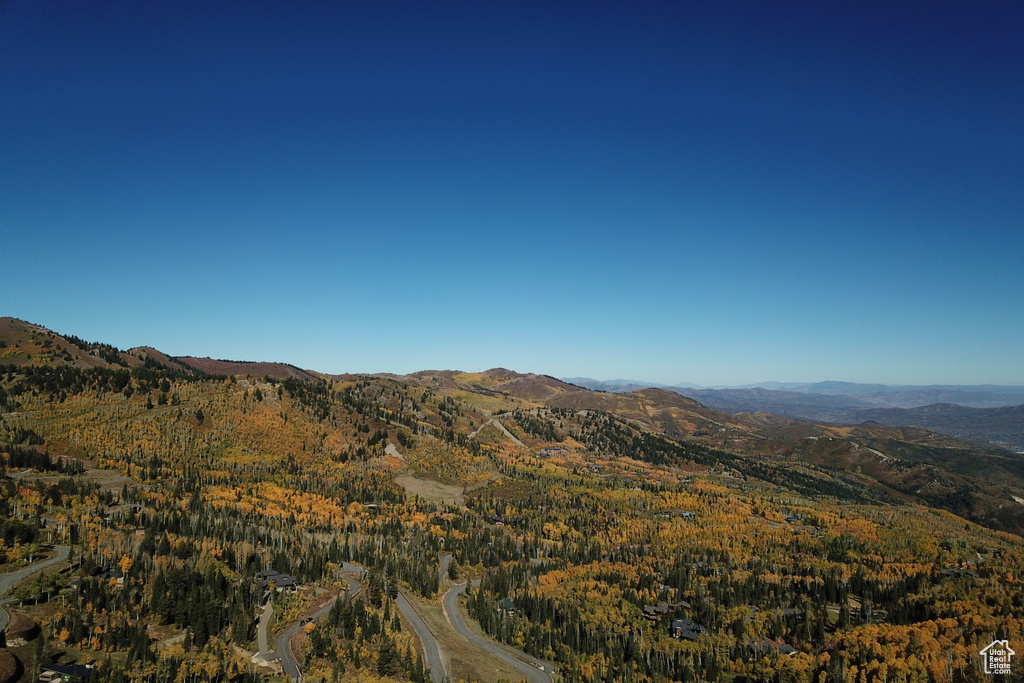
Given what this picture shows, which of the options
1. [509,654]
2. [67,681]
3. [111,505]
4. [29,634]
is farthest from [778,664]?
[111,505]

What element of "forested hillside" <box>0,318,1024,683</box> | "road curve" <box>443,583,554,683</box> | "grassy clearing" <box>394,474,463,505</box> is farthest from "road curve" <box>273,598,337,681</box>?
"grassy clearing" <box>394,474,463,505</box>

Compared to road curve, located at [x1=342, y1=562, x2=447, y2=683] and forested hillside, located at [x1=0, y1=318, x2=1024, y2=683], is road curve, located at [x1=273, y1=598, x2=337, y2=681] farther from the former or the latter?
road curve, located at [x1=342, y1=562, x2=447, y2=683]

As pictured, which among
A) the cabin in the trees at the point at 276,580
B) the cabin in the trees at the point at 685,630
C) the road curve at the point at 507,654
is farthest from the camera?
the cabin in the trees at the point at 276,580

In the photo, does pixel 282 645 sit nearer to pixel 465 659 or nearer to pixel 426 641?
pixel 426 641

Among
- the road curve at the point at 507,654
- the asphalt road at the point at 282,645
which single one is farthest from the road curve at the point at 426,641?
the asphalt road at the point at 282,645

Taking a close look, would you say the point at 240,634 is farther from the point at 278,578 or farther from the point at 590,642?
the point at 590,642

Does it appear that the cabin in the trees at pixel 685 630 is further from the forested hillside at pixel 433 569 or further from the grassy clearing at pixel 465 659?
the grassy clearing at pixel 465 659

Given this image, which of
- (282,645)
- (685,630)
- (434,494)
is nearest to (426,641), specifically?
(282,645)
